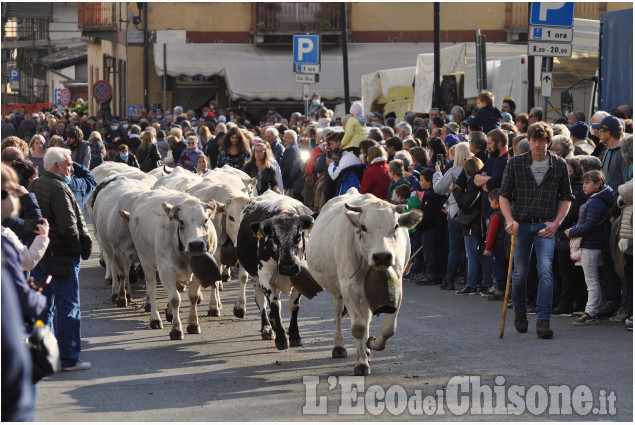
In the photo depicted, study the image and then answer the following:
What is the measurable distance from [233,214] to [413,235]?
3.74m

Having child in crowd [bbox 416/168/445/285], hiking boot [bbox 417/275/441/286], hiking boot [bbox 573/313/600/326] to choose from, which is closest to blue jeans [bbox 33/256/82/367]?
hiking boot [bbox 573/313/600/326]

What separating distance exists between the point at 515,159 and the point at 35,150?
7573 millimetres

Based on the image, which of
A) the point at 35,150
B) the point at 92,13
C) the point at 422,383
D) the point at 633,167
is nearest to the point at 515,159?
the point at 633,167

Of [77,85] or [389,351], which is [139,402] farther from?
[77,85]

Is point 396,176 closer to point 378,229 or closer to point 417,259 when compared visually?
point 417,259

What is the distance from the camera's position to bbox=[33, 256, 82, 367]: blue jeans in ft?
33.7

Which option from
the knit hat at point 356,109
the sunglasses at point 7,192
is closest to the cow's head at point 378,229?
the sunglasses at point 7,192

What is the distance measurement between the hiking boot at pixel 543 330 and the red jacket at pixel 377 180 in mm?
4710

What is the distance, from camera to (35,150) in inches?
642

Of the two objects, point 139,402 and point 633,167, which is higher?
point 633,167

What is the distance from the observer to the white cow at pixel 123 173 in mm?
16469

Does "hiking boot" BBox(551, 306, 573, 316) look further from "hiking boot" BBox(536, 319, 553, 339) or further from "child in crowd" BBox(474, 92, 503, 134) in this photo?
"child in crowd" BBox(474, 92, 503, 134)

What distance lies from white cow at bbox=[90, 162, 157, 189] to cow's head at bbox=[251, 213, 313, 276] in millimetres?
5051

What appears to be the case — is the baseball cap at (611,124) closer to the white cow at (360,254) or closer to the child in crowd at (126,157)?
the white cow at (360,254)
